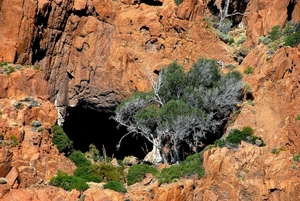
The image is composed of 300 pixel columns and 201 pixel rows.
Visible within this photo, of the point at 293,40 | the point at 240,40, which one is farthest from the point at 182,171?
the point at 240,40

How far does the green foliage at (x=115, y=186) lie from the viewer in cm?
4100

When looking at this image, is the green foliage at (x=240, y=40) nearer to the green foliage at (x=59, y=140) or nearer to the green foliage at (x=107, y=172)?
the green foliage at (x=107, y=172)

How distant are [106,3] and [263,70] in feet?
40.4

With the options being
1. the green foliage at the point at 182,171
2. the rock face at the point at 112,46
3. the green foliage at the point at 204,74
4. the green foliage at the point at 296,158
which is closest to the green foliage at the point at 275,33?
the rock face at the point at 112,46

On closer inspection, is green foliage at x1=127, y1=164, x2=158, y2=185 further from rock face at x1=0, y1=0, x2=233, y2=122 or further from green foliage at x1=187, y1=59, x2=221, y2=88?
rock face at x1=0, y1=0, x2=233, y2=122

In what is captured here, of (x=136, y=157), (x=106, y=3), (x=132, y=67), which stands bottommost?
(x=136, y=157)

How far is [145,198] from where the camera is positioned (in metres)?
40.5

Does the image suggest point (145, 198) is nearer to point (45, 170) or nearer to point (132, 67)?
point (45, 170)

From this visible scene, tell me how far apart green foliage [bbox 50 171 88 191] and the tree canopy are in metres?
7.29

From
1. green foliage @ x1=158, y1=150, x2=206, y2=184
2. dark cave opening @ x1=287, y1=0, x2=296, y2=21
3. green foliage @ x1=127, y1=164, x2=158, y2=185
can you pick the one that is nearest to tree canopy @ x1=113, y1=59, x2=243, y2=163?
green foliage @ x1=127, y1=164, x2=158, y2=185

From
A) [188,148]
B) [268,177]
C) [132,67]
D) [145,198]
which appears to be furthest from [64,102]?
[268,177]

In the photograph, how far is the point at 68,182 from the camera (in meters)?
40.8

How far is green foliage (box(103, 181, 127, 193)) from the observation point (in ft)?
135

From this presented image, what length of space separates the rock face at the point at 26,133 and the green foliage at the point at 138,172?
144 inches
